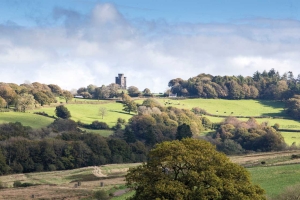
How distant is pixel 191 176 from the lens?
31484 millimetres

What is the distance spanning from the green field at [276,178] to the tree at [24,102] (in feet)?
317

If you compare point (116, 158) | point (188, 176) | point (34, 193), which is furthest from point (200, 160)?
point (116, 158)

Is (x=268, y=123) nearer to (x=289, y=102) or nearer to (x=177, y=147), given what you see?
(x=289, y=102)

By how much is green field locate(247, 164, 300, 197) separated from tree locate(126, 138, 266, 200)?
10080 mm

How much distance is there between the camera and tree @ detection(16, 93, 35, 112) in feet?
462

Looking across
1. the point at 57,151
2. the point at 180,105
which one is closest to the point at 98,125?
the point at 57,151

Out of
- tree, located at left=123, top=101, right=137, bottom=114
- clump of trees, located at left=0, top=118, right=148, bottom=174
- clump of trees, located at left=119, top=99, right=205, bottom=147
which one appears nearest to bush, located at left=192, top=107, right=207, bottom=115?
clump of trees, located at left=119, top=99, right=205, bottom=147

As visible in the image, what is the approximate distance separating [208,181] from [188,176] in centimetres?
136

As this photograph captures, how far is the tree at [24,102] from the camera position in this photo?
141 metres

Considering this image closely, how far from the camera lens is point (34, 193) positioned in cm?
6288

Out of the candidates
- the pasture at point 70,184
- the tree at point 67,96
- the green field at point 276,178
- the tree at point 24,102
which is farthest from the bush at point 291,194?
the tree at point 67,96

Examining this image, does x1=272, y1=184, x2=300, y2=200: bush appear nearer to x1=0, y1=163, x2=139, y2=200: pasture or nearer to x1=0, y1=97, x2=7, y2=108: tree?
x1=0, y1=163, x2=139, y2=200: pasture

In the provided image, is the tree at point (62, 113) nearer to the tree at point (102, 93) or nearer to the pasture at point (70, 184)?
the pasture at point (70, 184)

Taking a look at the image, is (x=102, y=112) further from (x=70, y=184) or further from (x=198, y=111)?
(x=70, y=184)
